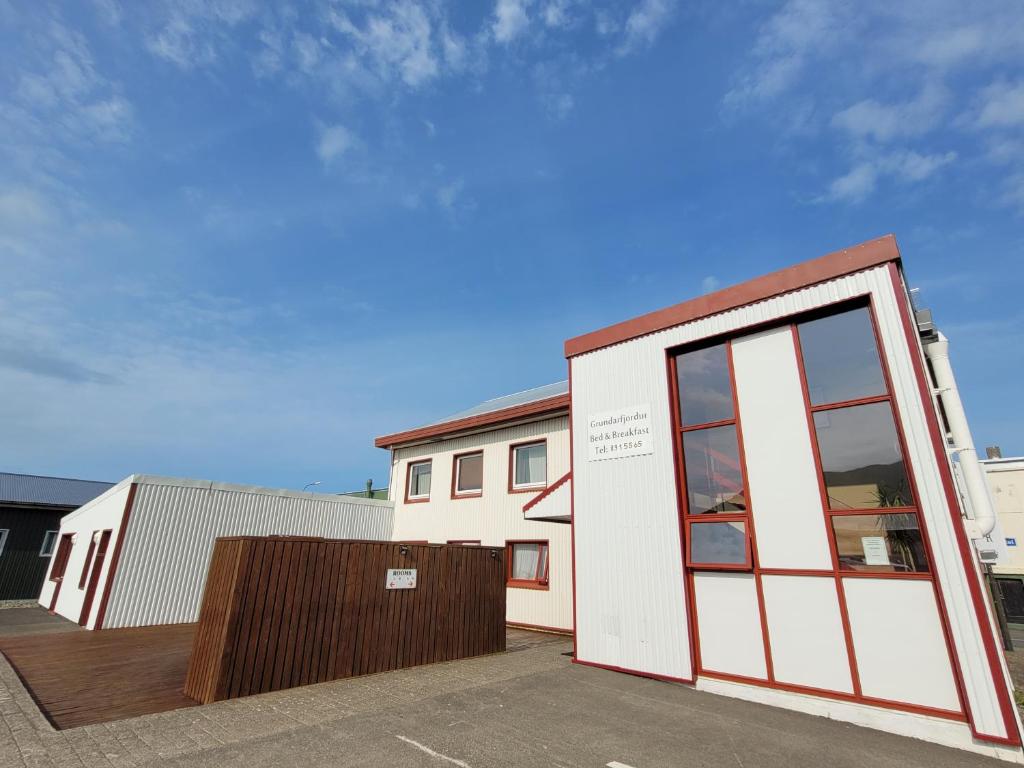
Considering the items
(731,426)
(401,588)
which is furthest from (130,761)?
(731,426)

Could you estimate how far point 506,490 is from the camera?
583 inches

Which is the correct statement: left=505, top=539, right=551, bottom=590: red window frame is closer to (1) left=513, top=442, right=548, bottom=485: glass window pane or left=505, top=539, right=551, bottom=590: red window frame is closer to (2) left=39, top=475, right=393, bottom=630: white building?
(1) left=513, top=442, right=548, bottom=485: glass window pane

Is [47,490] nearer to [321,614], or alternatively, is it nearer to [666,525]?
[321,614]

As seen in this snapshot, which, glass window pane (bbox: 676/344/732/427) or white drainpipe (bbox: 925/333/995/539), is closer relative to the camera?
white drainpipe (bbox: 925/333/995/539)

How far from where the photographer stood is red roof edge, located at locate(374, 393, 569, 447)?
13.8 meters

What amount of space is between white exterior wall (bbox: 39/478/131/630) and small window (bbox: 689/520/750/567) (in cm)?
1380

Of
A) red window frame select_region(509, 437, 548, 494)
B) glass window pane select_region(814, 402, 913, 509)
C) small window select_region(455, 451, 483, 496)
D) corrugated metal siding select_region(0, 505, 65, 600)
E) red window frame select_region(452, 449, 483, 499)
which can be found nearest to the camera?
glass window pane select_region(814, 402, 913, 509)

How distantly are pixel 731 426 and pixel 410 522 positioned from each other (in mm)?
12465

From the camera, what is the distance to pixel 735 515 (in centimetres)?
782

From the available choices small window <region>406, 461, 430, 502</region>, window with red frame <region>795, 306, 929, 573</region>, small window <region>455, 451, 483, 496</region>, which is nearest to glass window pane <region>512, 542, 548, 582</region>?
small window <region>455, 451, 483, 496</region>

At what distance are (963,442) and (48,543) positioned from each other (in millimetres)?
33585

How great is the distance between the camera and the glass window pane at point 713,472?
796cm

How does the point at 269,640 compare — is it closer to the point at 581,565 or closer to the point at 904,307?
the point at 581,565

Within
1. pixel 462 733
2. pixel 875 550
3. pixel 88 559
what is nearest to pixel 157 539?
pixel 88 559
